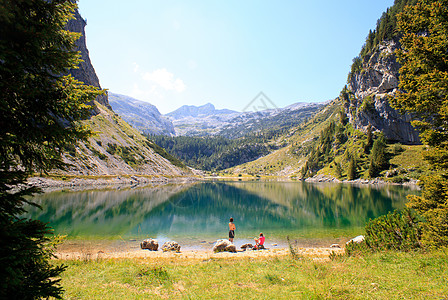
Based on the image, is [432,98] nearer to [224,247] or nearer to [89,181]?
[224,247]

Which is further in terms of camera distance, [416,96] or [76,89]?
[416,96]

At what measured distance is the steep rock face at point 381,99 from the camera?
12975 cm

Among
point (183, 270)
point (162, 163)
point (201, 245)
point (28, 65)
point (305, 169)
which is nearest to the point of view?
point (28, 65)

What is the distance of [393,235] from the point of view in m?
12.7

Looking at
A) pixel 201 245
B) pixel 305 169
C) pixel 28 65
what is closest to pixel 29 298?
pixel 28 65

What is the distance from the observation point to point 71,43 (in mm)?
7445

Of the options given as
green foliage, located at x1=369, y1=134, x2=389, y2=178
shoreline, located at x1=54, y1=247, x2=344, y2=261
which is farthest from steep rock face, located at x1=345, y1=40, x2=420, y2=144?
shoreline, located at x1=54, y1=247, x2=344, y2=261

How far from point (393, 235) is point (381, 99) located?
15984 cm

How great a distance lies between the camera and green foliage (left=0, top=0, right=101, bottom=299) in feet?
15.6

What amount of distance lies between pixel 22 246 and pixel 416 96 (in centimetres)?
1792

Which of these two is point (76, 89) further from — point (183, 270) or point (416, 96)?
point (416, 96)

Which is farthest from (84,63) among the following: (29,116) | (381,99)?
(381,99)

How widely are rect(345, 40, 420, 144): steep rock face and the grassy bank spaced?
476ft

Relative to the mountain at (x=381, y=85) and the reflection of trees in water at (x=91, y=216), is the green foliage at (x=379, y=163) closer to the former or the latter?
the mountain at (x=381, y=85)
